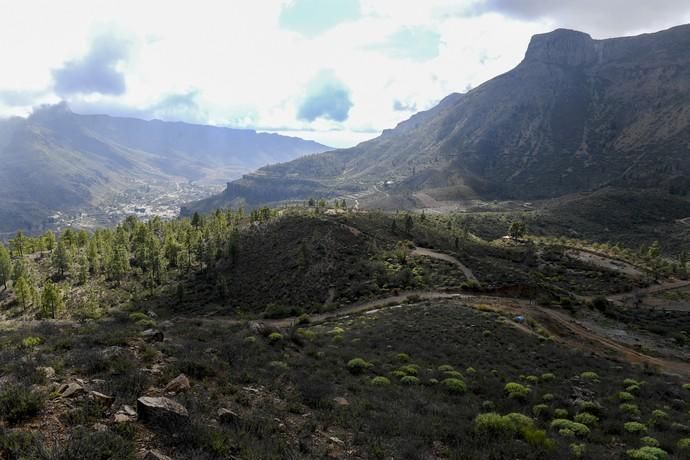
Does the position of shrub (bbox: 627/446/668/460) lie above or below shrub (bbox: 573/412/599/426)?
above

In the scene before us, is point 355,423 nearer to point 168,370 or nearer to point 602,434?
point 168,370

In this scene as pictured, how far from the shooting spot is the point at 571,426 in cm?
1780

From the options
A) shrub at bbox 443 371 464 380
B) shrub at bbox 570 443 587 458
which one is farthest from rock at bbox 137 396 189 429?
shrub at bbox 443 371 464 380

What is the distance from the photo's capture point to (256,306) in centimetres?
6919

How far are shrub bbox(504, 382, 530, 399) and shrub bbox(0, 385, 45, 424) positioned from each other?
21.8m

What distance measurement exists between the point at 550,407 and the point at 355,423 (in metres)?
12.1

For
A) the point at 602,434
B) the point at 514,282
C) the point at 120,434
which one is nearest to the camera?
the point at 120,434

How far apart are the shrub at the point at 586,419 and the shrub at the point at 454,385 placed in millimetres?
5646

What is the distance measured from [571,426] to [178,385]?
1771 cm

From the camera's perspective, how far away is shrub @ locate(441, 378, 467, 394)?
72.5 ft

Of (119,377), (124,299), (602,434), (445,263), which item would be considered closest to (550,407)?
(602,434)

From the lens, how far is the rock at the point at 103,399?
1221cm

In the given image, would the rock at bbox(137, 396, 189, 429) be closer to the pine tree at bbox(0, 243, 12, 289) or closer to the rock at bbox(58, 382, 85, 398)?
the rock at bbox(58, 382, 85, 398)

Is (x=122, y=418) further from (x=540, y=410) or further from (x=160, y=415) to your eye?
(x=540, y=410)
